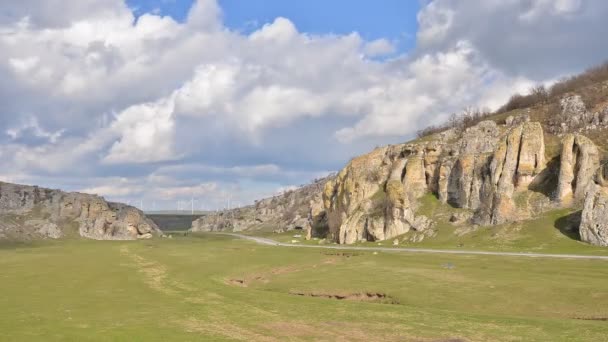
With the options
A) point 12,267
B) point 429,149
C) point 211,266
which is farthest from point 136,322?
point 429,149

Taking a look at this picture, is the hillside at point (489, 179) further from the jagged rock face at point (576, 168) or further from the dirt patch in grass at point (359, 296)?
the dirt patch in grass at point (359, 296)

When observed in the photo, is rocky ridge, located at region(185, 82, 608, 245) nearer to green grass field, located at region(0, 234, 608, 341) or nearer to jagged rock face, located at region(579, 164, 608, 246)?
jagged rock face, located at region(579, 164, 608, 246)

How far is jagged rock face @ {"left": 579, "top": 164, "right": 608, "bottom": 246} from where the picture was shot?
89500 mm

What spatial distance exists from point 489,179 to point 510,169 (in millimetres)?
5630

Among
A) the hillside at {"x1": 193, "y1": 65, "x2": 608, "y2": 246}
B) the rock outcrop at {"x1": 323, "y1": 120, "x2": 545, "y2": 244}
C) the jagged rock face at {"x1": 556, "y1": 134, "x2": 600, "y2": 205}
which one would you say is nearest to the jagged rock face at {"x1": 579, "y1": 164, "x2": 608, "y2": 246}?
the hillside at {"x1": 193, "y1": 65, "x2": 608, "y2": 246}

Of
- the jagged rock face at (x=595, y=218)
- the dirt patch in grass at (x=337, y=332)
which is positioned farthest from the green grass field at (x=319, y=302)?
the jagged rock face at (x=595, y=218)

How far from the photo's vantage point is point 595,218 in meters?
91.6

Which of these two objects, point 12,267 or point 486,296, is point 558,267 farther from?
point 12,267

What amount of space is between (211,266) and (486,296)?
1840 inches

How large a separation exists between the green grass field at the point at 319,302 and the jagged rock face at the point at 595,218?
24.4 m

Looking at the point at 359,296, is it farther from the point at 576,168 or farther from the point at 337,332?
the point at 576,168

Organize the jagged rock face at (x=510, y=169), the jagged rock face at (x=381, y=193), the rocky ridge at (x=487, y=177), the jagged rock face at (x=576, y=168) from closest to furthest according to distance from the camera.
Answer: the jagged rock face at (x=576, y=168) < the rocky ridge at (x=487, y=177) < the jagged rock face at (x=510, y=169) < the jagged rock face at (x=381, y=193)

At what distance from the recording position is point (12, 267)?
267 feet

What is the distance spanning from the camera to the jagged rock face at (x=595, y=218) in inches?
3524
